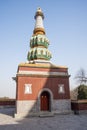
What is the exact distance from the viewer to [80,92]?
2112cm

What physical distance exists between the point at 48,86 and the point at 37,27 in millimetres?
9346

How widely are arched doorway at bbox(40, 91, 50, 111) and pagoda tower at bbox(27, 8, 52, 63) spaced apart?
14.7 ft

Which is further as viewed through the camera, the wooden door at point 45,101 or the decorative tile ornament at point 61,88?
the decorative tile ornament at point 61,88

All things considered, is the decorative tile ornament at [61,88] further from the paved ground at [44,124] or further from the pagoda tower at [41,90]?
the paved ground at [44,124]

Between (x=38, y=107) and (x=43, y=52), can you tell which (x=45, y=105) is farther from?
(x=43, y=52)

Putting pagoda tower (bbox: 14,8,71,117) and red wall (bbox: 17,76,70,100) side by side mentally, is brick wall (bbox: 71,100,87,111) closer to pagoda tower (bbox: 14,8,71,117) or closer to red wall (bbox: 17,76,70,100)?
pagoda tower (bbox: 14,8,71,117)

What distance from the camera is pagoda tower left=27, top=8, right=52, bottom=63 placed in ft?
61.7

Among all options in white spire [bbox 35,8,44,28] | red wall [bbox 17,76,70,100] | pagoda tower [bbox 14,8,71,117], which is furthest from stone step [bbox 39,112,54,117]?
white spire [bbox 35,8,44,28]

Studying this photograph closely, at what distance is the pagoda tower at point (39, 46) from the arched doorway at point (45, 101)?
4486mm

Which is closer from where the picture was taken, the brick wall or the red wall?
the red wall

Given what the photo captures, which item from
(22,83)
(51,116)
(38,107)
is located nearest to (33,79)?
(22,83)

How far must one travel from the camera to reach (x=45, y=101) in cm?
1569

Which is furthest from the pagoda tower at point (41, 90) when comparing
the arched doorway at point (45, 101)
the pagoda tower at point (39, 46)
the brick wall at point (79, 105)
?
the pagoda tower at point (39, 46)

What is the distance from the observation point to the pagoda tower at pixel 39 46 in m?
18.8
